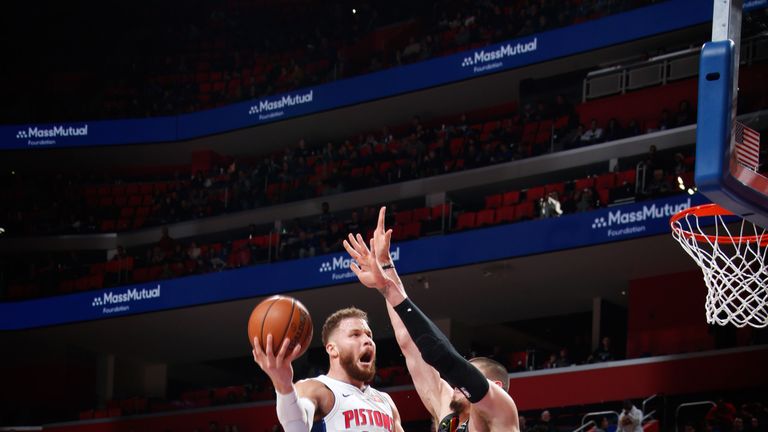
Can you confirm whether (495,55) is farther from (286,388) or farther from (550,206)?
(286,388)

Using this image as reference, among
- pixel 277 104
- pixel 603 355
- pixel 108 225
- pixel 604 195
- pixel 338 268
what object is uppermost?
pixel 277 104

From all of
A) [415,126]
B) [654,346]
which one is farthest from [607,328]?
[415,126]

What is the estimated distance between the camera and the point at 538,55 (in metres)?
21.4

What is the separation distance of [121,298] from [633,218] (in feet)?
33.6

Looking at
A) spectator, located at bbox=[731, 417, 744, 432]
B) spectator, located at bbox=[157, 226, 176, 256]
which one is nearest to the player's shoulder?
spectator, located at bbox=[731, 417, 744, 432]

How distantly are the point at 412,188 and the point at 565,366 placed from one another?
4896 mm

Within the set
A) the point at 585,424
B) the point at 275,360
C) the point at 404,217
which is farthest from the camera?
the point at 404,217

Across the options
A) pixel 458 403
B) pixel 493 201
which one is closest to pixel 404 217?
pixel 493 201

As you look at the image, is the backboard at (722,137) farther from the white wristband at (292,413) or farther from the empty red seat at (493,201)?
the empty red seat at (493,201)

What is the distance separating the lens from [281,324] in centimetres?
511

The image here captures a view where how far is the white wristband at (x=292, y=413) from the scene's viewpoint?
16.8ft

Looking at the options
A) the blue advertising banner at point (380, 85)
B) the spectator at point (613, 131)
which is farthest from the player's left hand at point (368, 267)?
the blue advertising banner at point (380, 85)

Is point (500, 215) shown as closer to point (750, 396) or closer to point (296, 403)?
point (750, 396)

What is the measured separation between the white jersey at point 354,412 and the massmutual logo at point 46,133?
21.6m
